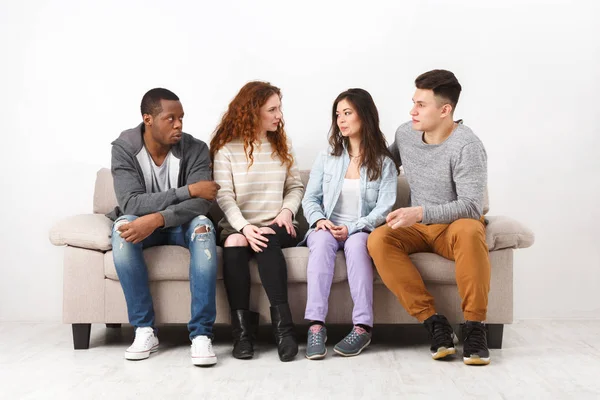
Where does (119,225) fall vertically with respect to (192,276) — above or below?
above

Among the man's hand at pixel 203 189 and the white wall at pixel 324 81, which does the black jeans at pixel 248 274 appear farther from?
the white wall at pixel 324 81

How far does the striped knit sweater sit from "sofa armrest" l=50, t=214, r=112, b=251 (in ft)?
1.51

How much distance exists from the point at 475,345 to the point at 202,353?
37.1 inches

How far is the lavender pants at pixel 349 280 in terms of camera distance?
283 cm

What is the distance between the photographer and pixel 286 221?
9.99 ft

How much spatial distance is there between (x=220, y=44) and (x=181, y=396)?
1.94 m

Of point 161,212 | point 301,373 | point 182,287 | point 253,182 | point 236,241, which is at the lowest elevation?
point 301,373

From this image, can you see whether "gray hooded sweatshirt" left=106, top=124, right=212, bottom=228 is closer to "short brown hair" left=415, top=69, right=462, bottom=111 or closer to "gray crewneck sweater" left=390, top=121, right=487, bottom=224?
"gray crewneck sweater" left=390, top=121, right=487, bottom=224

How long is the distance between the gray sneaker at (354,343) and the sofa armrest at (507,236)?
58 centimetres

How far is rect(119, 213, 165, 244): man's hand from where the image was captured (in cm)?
278

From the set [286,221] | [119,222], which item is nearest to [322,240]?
[286,221]

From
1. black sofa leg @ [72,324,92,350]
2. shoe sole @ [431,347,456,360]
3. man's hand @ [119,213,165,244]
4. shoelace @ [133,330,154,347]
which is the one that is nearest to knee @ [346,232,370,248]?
shoe sole @ [431,347,456,360]

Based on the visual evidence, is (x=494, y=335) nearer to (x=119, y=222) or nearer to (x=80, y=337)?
(x=119, y=222)

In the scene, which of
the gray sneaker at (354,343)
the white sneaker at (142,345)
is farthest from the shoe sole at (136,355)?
the gray sneaker at (354,343)
